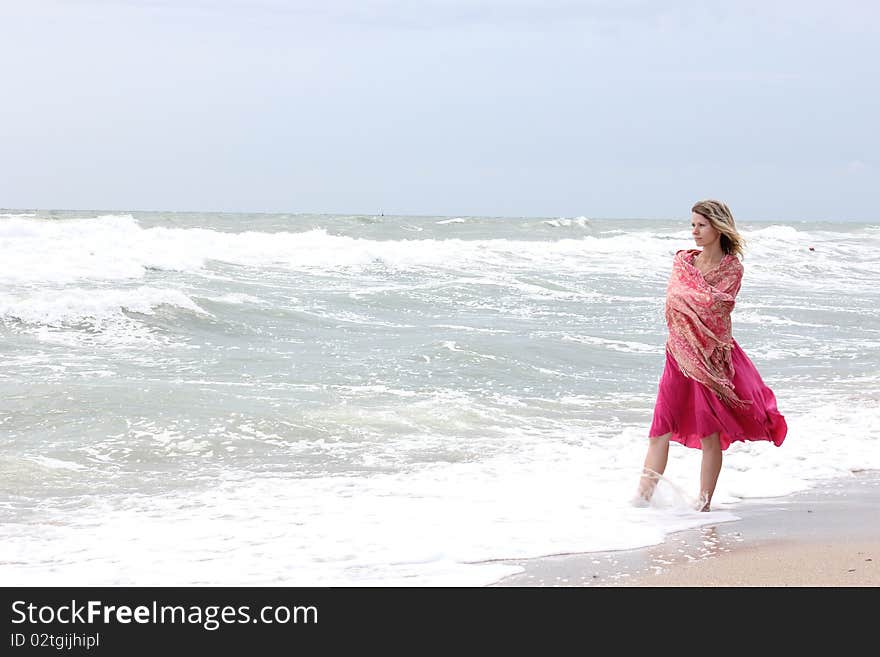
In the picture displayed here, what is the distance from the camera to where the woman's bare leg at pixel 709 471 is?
5.25 meters

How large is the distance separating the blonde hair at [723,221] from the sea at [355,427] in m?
1.24

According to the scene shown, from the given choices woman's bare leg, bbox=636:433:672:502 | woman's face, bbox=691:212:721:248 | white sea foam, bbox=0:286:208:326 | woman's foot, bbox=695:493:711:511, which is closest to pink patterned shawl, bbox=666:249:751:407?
woman's face, bbox=691:212:721:248

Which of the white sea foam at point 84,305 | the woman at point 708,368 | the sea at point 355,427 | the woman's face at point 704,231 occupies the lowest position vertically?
the sea at point 355,427

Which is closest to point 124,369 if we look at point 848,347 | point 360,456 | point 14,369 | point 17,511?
point 14,369

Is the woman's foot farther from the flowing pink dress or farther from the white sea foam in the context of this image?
the white sea foam

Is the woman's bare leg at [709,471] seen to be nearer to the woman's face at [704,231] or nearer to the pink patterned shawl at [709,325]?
the pink patterned shawl at [709,325]

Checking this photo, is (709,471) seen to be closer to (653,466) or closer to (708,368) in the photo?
(653,466)

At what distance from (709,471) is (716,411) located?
324 millimetres

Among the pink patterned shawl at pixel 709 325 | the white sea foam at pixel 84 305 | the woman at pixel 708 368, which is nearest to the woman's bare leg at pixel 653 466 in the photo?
the woman at pixel 708 368

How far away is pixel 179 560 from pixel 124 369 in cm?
554

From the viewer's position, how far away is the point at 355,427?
744 centimetres

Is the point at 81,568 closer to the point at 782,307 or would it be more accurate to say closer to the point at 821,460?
the point at 821,460

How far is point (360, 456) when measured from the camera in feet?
21.8

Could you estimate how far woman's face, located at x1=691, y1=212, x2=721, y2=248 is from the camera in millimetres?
5043
